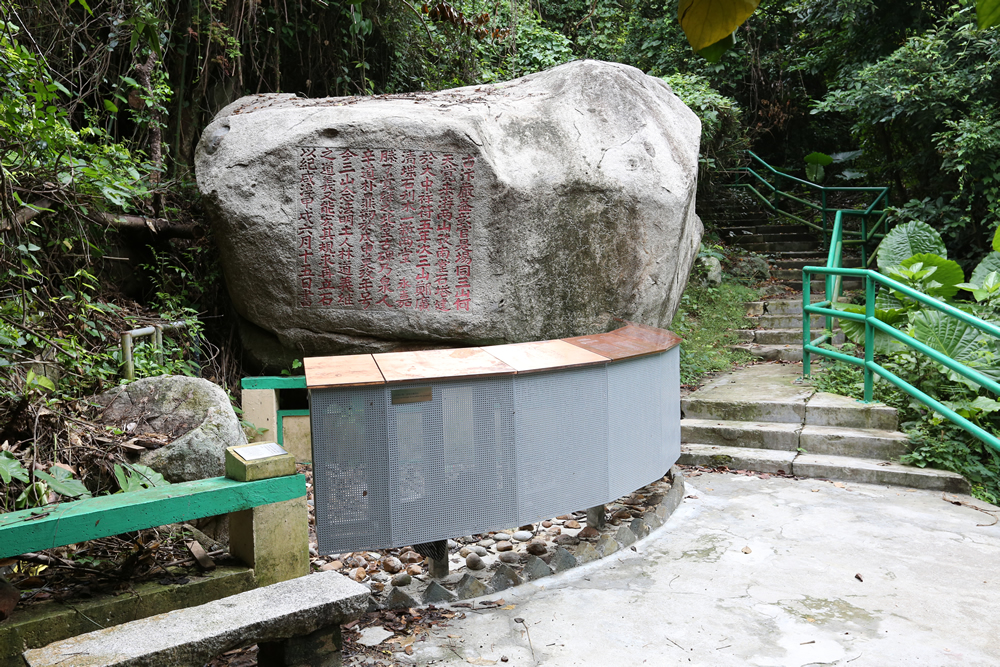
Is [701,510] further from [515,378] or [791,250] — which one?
[791,250]

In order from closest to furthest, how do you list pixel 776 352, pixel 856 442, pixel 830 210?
pixel 856 442 < pixel 776 352 < pixel 830 210

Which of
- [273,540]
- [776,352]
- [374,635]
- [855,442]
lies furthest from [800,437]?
[273,540]

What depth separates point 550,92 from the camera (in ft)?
18.3

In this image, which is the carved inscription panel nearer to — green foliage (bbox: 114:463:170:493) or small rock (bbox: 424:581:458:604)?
green foliage (bbox: 114:463:170:493)

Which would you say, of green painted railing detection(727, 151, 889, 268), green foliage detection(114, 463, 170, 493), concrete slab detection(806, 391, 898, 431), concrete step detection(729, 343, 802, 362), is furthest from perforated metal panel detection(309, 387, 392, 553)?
green painted railing detection(727, 151, 889, 268)

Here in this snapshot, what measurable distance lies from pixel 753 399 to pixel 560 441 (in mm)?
2955

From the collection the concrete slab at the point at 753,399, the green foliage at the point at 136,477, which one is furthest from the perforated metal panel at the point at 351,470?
the concrete slab at the point at 753,399

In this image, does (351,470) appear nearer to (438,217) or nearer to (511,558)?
(511,558)

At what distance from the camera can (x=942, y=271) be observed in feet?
20.2

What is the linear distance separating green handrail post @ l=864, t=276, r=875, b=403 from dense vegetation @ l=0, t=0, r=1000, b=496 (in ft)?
9.51

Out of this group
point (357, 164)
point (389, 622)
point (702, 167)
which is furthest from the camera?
point (702, 167)

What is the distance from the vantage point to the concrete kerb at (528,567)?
2895 millimetres

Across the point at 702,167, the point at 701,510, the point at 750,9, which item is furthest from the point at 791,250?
the point at 750,9

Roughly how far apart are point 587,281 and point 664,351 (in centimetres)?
150
